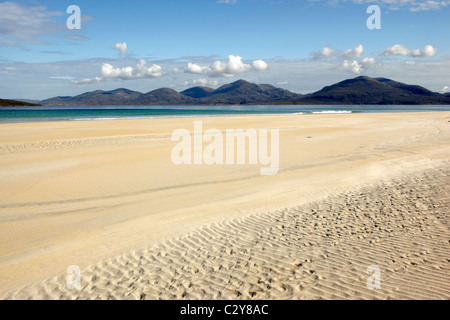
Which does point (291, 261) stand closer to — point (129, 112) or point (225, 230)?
point (225, 230)

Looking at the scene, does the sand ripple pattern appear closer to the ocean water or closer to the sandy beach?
the sandy beach

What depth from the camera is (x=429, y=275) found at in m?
4.90

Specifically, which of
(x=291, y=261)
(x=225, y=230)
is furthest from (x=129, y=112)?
(x=291, y=261)

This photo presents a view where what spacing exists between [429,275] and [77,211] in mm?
8104

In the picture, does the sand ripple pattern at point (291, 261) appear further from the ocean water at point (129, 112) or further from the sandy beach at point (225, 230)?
the ocean water at point (129, 112)

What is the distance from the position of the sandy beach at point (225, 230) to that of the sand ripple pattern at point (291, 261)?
0.02m

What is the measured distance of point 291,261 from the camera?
555 cm

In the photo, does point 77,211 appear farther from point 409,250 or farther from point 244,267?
point 409,250

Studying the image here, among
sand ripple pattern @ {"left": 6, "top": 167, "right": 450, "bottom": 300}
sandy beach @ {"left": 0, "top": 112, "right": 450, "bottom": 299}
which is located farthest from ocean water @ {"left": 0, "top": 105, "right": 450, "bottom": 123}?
sand ripple pattern @ {"left": 6, "top": 167, "right": 450, "bottom": 300}

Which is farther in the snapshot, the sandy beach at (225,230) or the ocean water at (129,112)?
the ocean water at (129,112)

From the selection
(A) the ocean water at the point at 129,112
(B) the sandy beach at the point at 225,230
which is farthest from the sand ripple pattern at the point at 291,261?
(A) the ocean water at the point at 129,112

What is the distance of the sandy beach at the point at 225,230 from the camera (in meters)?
4.90

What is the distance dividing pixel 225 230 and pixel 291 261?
2.01 metres
